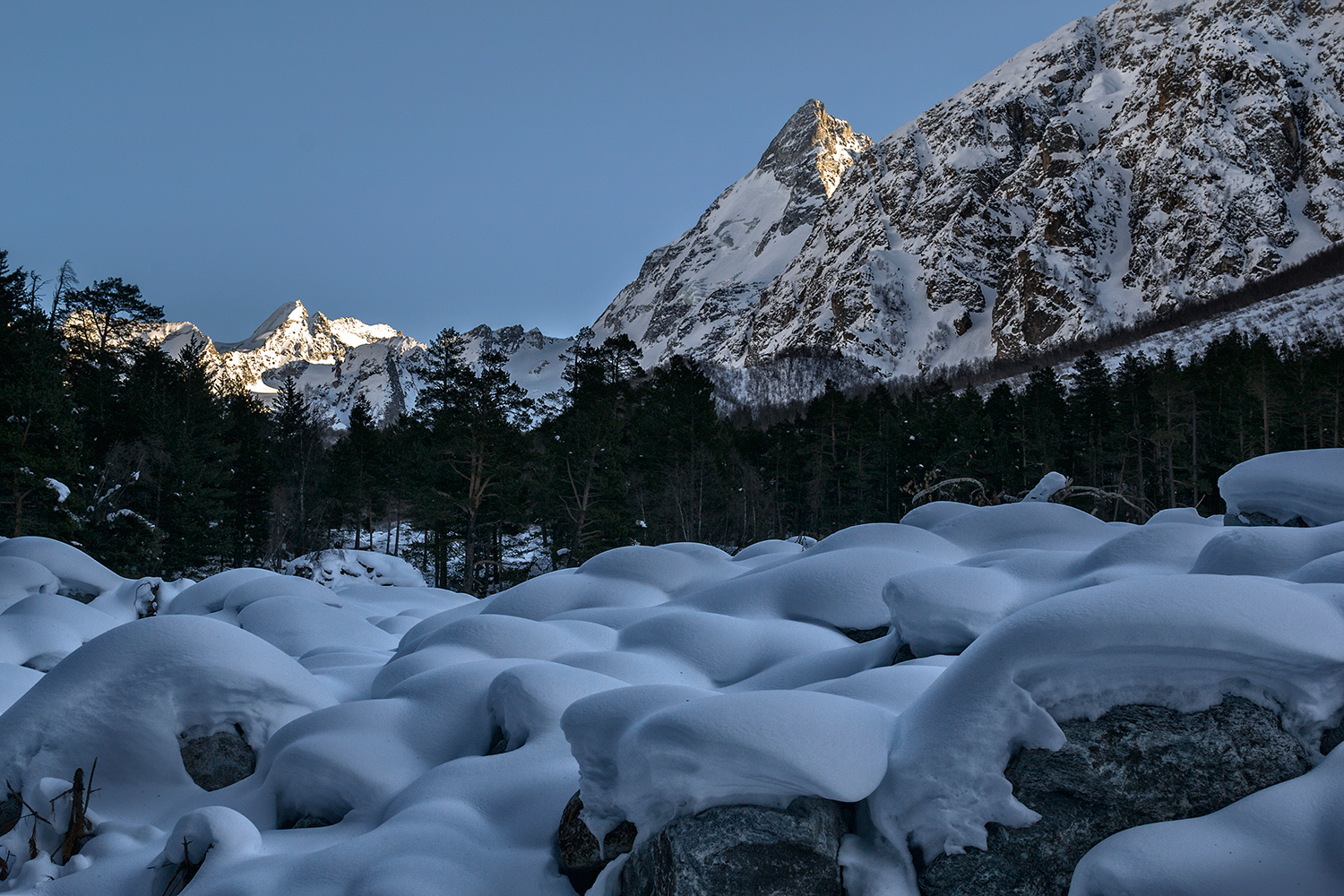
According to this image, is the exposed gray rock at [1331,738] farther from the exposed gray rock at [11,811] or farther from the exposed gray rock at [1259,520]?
the exposed gray rock at [11,811]

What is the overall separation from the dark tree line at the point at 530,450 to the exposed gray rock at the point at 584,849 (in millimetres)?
13278

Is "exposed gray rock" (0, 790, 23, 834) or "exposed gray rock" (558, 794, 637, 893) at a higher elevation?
"exposed gray rock" (558, 794, 637, 893)

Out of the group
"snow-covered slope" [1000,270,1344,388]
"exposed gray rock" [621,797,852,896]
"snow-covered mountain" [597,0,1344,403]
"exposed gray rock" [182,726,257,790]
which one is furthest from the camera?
"snow-covered mountain" [597,0,1344,403]

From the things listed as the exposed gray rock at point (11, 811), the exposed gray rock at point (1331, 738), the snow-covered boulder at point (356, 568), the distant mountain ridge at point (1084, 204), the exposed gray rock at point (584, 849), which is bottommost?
the snow-covered boulder at point (356, 568)

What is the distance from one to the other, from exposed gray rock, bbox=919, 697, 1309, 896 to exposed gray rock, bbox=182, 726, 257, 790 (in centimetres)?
367

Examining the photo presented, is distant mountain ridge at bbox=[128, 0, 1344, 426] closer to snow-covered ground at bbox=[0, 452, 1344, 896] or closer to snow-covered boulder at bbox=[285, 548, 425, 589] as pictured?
snow-covered boulder at bbox=[285, 548, 425, 589]

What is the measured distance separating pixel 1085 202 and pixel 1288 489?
145 m

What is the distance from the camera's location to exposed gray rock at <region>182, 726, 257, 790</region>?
4.27 m

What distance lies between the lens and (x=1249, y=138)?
394ft

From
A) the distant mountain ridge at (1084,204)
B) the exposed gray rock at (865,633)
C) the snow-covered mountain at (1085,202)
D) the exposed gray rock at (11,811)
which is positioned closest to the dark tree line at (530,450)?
the exposed gray rock at (865,633)

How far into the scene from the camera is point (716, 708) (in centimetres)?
280

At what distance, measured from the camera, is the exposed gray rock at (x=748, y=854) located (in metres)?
2.60

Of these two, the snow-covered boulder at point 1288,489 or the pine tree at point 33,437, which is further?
the pine tree at point 33,437

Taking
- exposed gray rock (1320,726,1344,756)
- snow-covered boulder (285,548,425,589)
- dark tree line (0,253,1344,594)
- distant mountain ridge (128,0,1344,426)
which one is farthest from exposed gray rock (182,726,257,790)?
distant mountain ridge (128,0,1344,426)
